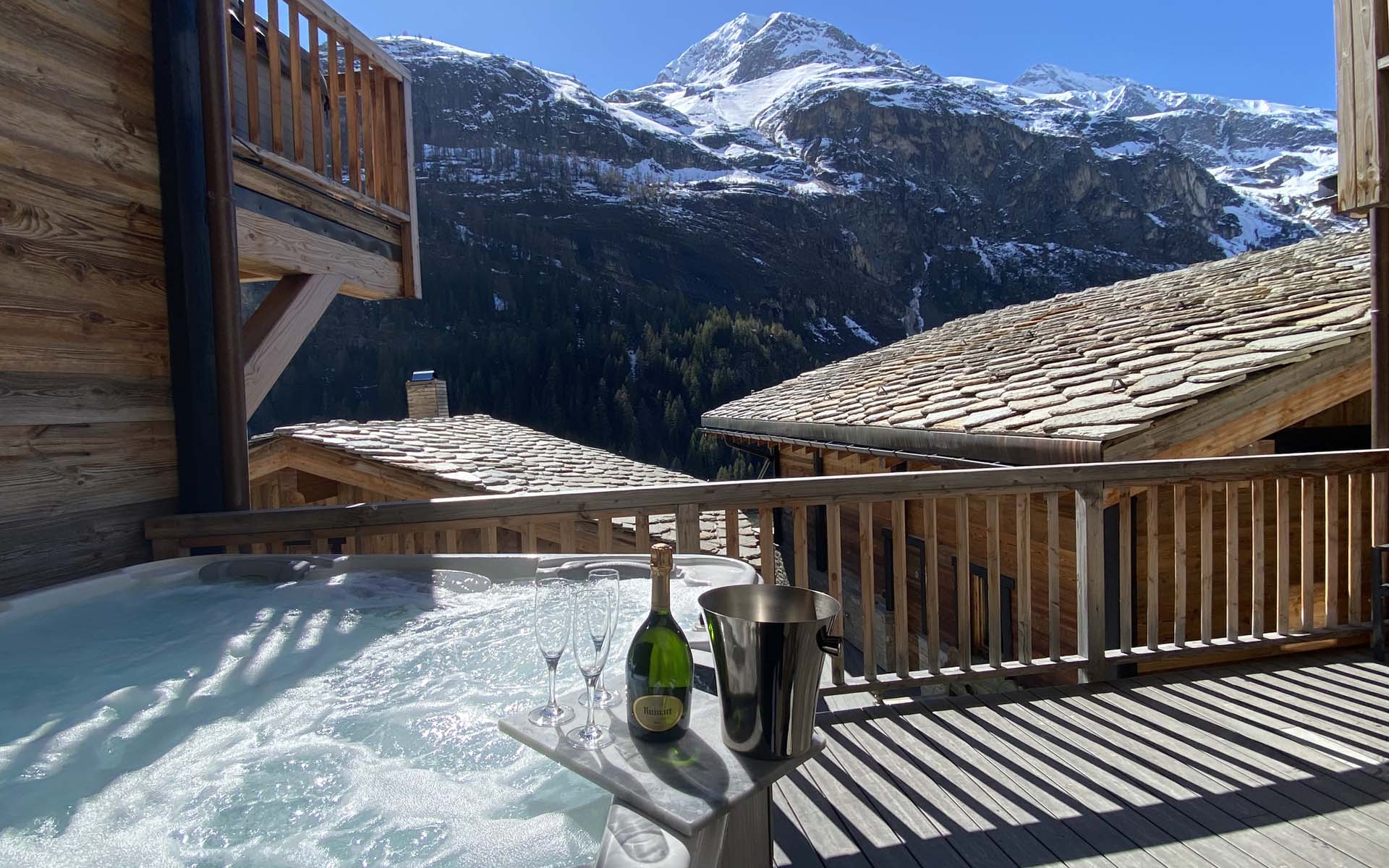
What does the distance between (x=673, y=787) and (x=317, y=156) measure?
3437mm

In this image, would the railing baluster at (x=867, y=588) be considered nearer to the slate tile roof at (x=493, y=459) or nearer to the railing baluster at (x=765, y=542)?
the railing baluster at (x=765, y=542)

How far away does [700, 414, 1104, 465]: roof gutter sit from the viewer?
3869 mm

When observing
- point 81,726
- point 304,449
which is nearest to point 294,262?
point 81,726

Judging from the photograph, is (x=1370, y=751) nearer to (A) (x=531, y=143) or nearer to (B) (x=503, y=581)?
(B) (x=503, y=581)

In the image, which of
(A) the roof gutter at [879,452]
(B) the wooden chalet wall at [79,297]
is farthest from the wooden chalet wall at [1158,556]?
(B) the wooden chalet wall at [79,297]

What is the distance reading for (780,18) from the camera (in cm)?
13425

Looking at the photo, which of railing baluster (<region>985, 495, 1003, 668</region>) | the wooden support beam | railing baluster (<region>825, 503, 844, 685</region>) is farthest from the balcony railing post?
the wooden support beam

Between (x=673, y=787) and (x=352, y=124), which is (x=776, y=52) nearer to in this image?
(x=352, y=124)

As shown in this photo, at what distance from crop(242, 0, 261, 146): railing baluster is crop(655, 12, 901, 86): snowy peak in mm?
128859

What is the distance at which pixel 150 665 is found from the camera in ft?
6.79

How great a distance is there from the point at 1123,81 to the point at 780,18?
86785mm

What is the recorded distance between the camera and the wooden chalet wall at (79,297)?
229 cm

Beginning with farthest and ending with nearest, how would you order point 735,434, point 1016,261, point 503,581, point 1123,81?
point 1123,81
point 1016,261
point 735,434
point 503,581

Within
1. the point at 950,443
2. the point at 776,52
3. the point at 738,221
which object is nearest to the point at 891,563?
the point at 950,443
